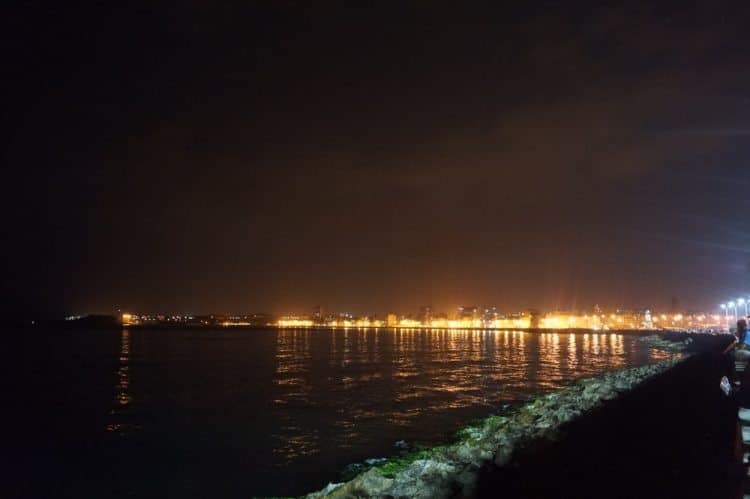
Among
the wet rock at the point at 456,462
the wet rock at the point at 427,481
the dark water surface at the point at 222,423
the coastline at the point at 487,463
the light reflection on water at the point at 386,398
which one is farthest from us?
the light reflection on water at the point at 386,398

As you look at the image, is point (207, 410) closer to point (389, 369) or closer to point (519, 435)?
point (519, 435)

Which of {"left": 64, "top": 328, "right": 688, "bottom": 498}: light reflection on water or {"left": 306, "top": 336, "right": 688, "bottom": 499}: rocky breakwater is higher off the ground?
{"left": 306, "top": 336, "right": 688, "bottom": 499}: rocky breakwater

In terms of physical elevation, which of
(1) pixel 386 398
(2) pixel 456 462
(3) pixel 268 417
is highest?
(2) pixel 456 462

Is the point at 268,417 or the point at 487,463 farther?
the point at 268,417

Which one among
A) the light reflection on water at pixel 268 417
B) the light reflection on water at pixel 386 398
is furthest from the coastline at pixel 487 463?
the light reflection on water at pixel 386 398

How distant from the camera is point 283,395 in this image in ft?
115

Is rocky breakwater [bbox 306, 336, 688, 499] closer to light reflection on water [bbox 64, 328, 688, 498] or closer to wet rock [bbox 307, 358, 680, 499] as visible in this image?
wet rock [bbox 307, 358, 680, 499]

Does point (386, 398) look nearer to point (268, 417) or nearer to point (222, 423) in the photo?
point (268, 417)

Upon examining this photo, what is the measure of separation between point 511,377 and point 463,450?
3224cm

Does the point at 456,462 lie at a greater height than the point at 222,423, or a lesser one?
greater

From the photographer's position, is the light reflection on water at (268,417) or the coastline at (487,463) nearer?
the coastline at (487,463)

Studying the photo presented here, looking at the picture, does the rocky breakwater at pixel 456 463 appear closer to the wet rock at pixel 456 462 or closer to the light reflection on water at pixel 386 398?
the wet rock at pixel 456 462

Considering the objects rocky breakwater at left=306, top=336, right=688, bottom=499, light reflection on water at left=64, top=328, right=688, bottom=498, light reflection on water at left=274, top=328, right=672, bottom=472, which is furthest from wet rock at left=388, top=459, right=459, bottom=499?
light reflection on water at left=274, top=328, right=672, bottom=472

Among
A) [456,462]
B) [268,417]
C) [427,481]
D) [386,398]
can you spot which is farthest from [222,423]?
[427,481]
